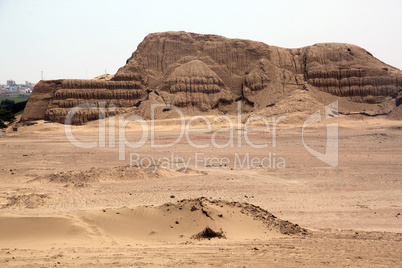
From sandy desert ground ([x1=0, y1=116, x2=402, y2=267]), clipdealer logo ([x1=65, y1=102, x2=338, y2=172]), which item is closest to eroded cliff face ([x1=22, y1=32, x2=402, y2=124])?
clipdealer logo ([x1=65, y1=102, x2=338, y2=172])

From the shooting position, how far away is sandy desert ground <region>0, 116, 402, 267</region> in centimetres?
693

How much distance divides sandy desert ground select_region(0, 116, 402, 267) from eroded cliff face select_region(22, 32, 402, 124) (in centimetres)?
2214

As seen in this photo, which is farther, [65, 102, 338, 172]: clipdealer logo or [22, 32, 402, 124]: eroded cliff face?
[22, 32, 402, 124]: eroded cliff face

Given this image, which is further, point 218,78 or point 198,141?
point 218,78

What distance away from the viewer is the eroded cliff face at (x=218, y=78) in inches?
1848

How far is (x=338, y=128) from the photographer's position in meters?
37.9

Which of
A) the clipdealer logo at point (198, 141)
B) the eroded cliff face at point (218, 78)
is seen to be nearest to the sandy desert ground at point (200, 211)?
the clipdealer logo at point (198, 141)

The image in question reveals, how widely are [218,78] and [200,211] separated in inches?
1659

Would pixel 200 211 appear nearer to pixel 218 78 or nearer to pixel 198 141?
pixel 198 141

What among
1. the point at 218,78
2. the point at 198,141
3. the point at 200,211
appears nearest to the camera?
the point at 200,211

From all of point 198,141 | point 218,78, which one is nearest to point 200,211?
point 198,141

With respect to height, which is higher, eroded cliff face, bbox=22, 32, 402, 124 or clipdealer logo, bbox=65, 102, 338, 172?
Result: eroded cliff face, bbox=22, 32, 402, 124

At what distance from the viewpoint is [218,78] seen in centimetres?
5044

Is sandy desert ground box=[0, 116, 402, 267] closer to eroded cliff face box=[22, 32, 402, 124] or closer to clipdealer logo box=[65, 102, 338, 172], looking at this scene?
clipdealer logo box=[65, 102, 338, 172]
